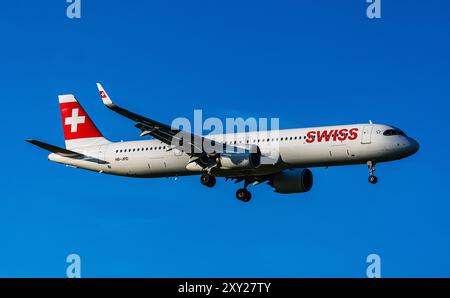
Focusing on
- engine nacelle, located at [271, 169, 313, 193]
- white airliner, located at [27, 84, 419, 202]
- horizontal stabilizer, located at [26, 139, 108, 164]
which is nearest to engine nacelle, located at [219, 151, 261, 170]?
white airliner, located at [27, 84, 419, 202]

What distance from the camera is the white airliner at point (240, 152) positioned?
69938 millimetres

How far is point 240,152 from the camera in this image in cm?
7244

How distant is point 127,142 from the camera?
262ft

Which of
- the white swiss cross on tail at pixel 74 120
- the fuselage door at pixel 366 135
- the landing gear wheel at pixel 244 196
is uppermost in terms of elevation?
the white swiss cross on tail at pixel 74 120

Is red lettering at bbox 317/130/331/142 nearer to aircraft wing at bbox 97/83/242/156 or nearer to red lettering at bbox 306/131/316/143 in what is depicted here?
red lettering at bbox 306/131/316/143

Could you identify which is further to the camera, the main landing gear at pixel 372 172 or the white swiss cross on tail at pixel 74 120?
the white swiss cross on tail at pixel 74 120

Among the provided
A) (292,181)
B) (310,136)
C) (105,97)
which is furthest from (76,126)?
(310,136)

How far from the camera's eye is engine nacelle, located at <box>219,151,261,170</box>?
7168cm

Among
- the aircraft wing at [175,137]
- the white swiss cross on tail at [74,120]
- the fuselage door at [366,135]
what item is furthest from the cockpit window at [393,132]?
the white swiss cross on tail at [74,120]

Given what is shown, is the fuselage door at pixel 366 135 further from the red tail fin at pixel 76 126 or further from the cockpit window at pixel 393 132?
the red tail fin at pixel 76 126

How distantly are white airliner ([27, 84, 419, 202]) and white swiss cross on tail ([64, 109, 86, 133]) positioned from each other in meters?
0.22

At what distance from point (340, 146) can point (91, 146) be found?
22.2 m

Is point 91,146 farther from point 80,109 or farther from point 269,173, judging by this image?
point 269,173
